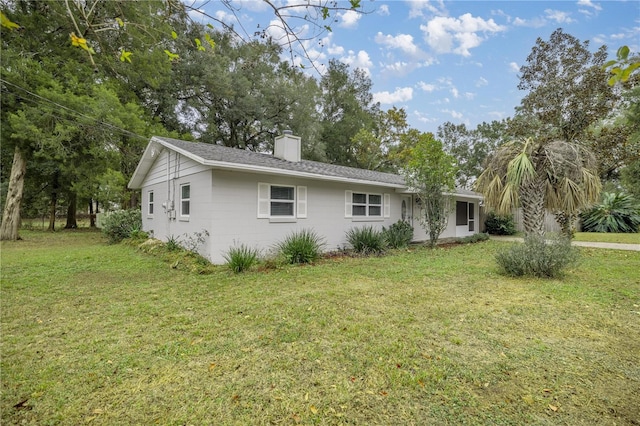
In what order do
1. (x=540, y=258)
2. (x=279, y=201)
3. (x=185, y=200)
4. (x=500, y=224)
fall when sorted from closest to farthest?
(x=540, y=258), (x=279, y=201), (x=185, y=200), (x=500, y=224)

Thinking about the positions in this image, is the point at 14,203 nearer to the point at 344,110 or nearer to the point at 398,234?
the point at 398,234

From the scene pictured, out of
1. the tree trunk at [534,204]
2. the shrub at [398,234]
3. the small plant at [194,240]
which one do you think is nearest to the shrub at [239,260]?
the small plant at [194,240]

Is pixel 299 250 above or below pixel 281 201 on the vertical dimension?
below

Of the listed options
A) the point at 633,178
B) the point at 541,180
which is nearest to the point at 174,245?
the point at 541,180

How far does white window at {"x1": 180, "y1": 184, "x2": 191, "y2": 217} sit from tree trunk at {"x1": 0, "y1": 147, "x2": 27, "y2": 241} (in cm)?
952

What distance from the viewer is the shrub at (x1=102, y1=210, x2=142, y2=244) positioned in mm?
13156

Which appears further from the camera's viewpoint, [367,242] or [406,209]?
[406,209]

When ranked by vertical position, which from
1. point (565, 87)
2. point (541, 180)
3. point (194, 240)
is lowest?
point (194, 240)

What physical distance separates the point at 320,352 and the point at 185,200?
26.1ft

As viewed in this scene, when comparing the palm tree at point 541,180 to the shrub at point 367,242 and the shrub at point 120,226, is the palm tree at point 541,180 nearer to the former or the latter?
the shrub at point 367,242

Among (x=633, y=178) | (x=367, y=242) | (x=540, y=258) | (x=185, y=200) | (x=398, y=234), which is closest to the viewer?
(x=540, y=258)

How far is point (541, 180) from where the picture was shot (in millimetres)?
9250

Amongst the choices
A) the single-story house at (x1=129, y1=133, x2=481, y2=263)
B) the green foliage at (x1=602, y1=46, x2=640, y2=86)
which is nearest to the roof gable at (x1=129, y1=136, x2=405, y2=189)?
the single-story house at (x1=129, y1=133, x2=481, y2=263)

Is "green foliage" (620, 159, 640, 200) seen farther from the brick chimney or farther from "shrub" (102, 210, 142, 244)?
"shrub" (102, 210, 142, 244)
